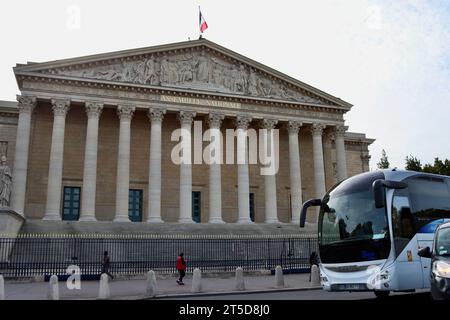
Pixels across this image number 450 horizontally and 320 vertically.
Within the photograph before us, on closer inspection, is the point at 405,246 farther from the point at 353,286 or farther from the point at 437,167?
the point at 437,167

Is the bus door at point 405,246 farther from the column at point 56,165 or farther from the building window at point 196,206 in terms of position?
the building window at point 196,206

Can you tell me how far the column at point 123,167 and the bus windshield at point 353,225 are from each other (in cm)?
1973

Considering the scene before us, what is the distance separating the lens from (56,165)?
28.0 metres

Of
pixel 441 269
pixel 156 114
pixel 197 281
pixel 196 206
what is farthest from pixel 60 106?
pixel 441 269

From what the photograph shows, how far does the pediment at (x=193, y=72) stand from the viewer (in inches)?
1167

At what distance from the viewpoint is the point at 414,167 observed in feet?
165

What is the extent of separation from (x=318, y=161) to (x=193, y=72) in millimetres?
12293

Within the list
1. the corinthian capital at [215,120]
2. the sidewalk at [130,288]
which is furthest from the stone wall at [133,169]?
the sidewalk at [130,288]

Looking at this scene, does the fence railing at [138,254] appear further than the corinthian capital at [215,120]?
No

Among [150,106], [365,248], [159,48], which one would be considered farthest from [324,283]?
[159,48]

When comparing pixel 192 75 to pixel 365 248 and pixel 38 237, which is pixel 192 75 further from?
pixel 365 248

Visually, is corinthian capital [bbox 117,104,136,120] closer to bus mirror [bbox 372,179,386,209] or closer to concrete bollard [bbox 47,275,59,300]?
concrete bollard [bbox 47,275,59,300]
